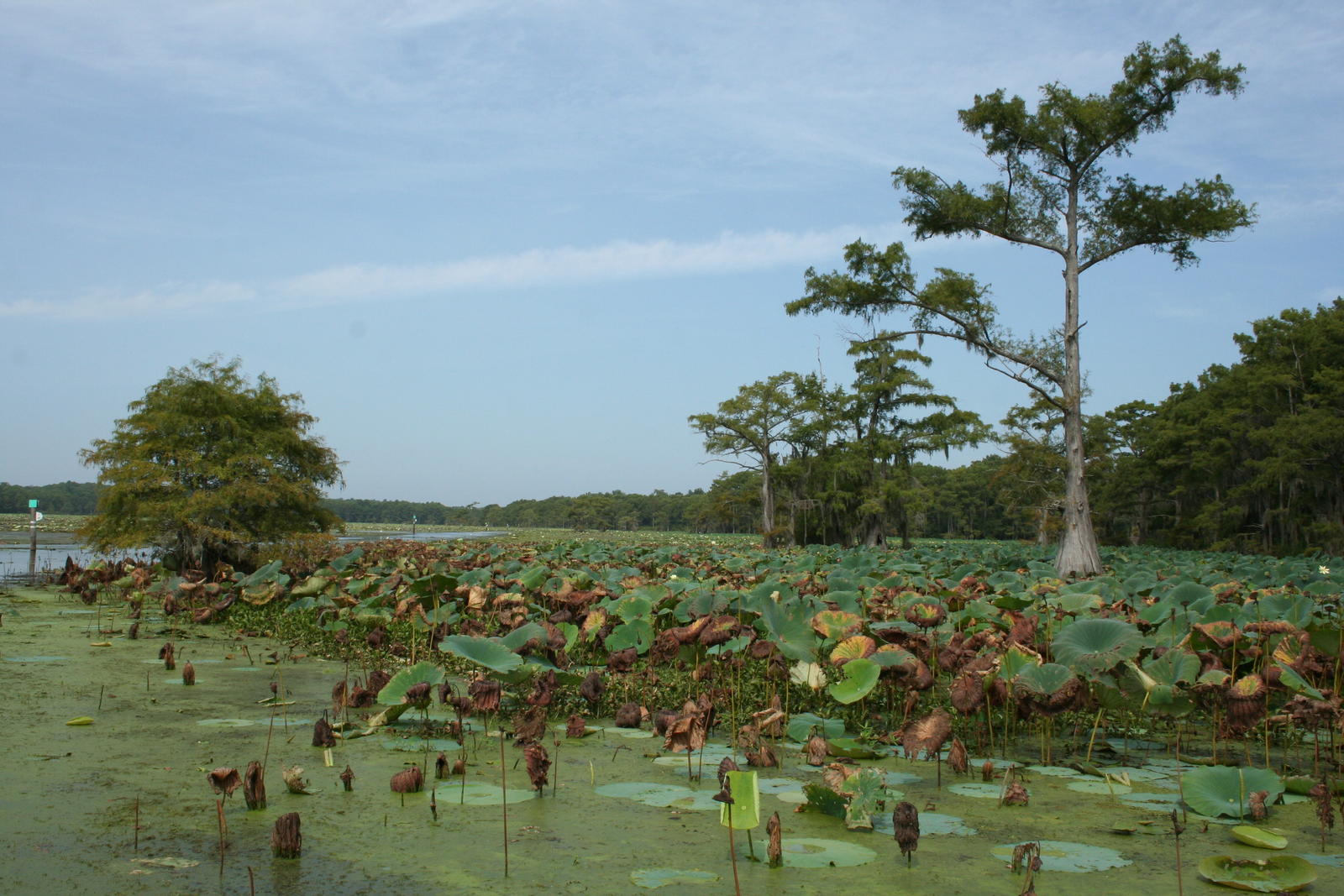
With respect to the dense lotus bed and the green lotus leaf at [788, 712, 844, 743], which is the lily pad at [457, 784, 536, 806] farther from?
the green lotus leaf at [788, 712, 844, 743]

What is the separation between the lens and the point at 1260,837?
2.62m

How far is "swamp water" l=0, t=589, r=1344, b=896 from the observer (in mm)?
2373

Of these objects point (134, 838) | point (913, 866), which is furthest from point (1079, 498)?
point (134, 838)

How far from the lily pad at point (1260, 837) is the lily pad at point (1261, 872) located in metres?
0.21

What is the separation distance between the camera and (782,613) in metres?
4.71

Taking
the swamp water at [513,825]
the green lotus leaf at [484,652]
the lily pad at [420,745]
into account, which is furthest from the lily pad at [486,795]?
the green lotus leaf at [484,652]

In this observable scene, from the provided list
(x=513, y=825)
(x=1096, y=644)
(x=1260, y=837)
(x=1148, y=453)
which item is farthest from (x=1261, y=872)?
(x=1148, y=453)

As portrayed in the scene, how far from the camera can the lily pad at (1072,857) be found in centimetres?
252

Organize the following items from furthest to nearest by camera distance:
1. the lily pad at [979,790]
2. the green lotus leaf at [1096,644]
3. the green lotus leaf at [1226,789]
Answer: the green lotus leaf at [1096,644] → the lily pad at [979,790] → the green lotus leaf at [1226,789]

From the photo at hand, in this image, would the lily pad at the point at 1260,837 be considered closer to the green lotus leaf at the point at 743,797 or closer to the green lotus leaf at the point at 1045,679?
the green lotus leaf at the point at 1045,679

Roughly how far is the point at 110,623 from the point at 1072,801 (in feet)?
26.0

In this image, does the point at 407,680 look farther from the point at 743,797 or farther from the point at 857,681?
the point at 743,797

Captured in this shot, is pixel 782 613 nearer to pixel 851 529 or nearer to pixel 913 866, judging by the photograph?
pixel 913 866

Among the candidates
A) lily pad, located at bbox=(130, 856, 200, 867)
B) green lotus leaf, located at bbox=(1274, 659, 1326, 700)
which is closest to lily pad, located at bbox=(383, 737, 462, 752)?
lily pad, located at bbox=(130, 856, 200, 867)
